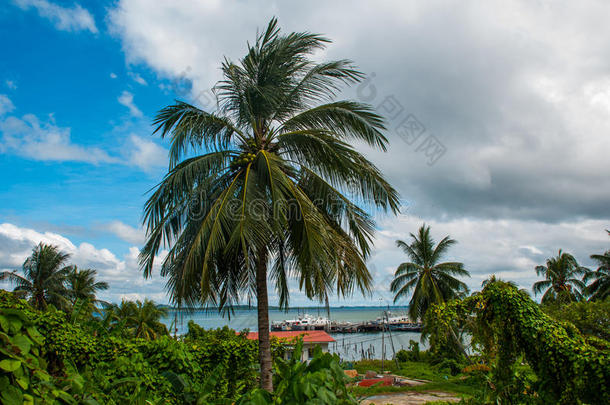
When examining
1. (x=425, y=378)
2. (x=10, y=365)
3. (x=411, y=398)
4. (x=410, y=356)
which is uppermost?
(x=10, y=365)

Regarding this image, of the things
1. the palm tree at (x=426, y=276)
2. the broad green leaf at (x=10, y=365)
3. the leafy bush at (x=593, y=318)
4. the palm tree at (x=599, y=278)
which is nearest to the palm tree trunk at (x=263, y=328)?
the broad green leaf at (x=10, y=365)

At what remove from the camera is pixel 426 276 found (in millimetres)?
25922

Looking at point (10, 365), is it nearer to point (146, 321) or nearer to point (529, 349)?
point (529, 349)

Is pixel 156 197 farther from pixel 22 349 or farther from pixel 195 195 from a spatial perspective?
pixel 22 349

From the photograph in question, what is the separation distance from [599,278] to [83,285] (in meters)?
37.8

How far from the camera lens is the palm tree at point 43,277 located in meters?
24.3

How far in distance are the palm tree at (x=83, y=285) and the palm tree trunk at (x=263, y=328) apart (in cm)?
2473

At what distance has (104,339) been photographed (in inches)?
275

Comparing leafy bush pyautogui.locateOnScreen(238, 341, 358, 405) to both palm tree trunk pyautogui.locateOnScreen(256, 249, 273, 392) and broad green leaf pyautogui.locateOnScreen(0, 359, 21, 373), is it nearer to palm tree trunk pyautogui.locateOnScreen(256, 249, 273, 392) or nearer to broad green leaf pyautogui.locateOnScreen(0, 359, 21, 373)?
broad green leaf pyautogui.locateOnScreen(0, 359, 21, 373)

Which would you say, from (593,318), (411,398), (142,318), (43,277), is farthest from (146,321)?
(593,318)

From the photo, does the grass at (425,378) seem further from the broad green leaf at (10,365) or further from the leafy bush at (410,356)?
the broad green leaf at (10,365)

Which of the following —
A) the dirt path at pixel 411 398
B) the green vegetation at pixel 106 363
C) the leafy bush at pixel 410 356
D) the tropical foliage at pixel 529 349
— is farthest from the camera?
the leafy bush at pixel 410 356

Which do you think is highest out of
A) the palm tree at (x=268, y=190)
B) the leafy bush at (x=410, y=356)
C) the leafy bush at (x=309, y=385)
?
the palm tree at (x=268, y=190)

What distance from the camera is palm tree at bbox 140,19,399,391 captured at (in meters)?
6.79
